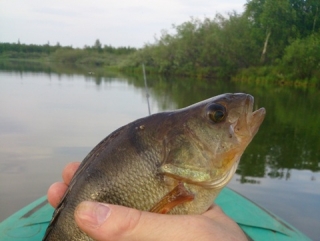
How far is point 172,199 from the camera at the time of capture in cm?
157

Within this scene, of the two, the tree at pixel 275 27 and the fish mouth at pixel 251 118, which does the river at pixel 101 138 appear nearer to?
the fish mouth at pixel 251 118

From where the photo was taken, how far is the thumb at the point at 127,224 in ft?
4.95

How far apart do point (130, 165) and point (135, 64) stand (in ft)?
187

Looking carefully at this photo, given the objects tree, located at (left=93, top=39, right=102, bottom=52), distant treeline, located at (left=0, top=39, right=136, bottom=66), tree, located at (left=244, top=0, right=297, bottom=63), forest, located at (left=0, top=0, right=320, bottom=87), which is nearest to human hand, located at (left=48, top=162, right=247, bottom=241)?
forest, located at (left=0, top=0, right=320, bottom=87)

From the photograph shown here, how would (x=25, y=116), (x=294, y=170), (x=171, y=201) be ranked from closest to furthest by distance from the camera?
(x=171, y=201) < (x=294, y=170) < (x=25, y=116)

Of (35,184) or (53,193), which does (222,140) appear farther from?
(35,184)

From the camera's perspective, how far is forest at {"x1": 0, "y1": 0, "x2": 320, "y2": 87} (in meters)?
34.3

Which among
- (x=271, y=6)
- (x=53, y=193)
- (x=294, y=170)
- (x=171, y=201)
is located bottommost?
(x=294, y=170)

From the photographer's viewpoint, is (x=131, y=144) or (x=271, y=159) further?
(x=271, y=159)

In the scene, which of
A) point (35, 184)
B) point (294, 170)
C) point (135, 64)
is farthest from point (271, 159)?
point (135, 64)

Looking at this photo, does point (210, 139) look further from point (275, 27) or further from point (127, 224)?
point (275, 27)

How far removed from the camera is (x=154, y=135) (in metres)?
1.67

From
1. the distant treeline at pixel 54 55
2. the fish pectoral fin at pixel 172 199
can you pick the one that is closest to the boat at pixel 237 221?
the fish pectoral fin at pixel 172 199

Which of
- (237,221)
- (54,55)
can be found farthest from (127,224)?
(54,55)
